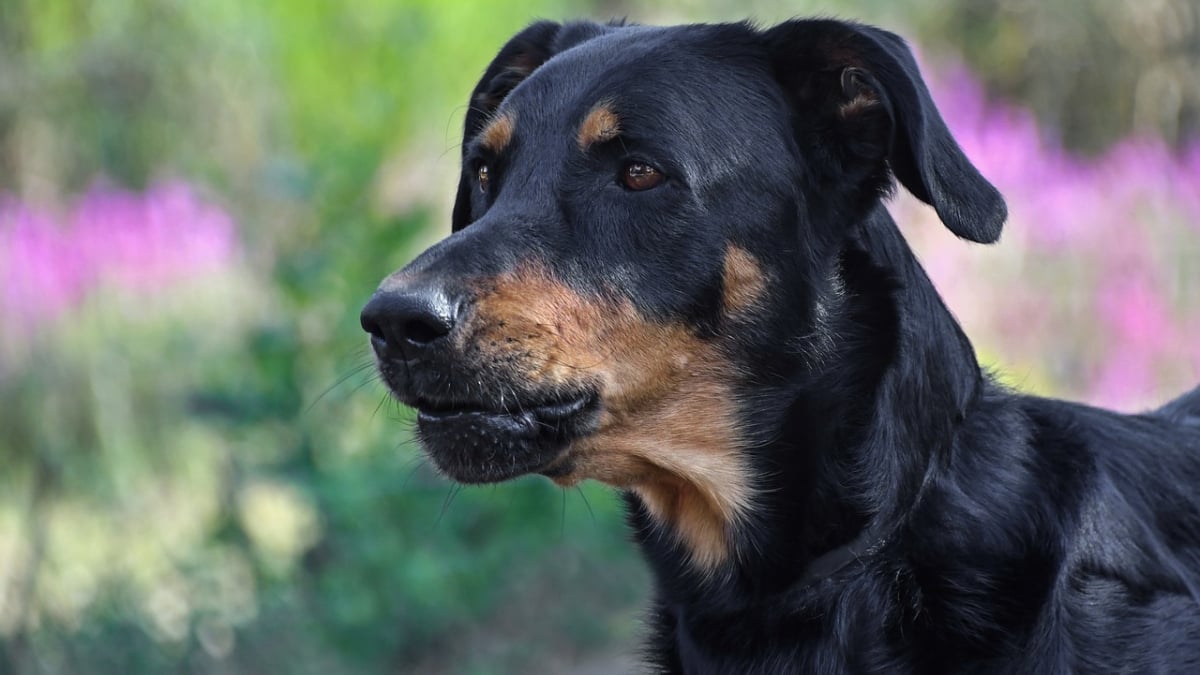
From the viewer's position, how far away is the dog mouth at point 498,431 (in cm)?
289

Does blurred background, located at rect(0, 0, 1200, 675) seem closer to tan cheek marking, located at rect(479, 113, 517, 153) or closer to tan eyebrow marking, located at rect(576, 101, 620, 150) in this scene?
tan cheek marking, located at rect(479, 113, 517, 153)

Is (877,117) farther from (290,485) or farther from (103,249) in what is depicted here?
(103,249)

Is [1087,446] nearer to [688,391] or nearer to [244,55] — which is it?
[688,391]

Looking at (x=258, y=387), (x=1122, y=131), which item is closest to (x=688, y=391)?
(x=258, y=387)

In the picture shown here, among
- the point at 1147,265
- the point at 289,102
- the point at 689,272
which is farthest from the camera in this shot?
the point at 289,102

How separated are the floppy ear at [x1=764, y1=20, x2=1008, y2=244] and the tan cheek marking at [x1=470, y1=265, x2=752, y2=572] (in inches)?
22.0

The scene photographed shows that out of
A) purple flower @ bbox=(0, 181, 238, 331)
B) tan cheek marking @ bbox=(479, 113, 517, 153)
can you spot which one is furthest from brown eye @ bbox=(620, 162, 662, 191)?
purple flower @ bbox=(0, 181, 238, 331)

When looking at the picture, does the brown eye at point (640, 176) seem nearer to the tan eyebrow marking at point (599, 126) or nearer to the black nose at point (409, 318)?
the tan eyebrow marking at point (599, 126)

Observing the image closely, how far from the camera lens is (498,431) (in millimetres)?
2896

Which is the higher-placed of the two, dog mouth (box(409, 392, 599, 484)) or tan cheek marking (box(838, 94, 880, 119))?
tan cheek marking (box(838, 94, 880, 119))

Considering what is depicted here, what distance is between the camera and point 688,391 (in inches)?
122

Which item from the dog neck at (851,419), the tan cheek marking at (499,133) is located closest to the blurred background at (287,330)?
the dog neck at (851,419)

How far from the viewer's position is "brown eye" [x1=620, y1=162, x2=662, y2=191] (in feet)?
10.0

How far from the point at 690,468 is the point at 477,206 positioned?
2.86ft
